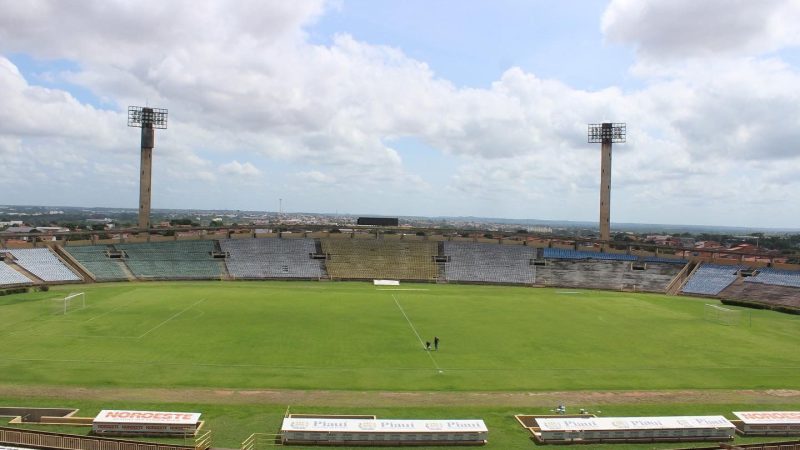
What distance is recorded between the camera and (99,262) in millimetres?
66688

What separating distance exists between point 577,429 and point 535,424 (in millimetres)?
2097

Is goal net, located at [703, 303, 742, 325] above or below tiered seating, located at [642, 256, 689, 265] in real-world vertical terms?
below

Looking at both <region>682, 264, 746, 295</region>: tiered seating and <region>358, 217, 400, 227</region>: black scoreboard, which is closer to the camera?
<region>682, 264, 746, 295</region>: tiered seating

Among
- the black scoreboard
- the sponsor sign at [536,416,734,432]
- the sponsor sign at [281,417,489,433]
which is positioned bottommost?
the sponsor sign at [281,417,489,433]

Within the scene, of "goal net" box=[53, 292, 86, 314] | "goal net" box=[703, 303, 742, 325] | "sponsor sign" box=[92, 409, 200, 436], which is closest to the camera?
"sponsor sign" box=[92, 409, 200, 436]

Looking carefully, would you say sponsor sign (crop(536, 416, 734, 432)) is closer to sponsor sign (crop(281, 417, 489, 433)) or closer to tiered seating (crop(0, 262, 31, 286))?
sponsor sign (crop(281, 417, 489, 433))

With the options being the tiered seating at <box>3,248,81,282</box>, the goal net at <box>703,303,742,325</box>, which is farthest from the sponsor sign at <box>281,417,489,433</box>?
the tiered seating at <box>3,248,81,282</box>

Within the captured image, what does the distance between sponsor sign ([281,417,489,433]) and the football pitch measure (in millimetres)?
5694

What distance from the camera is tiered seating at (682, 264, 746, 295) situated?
66688 millimetres

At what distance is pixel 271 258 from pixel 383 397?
54023 millimetres

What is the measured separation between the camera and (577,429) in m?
20.8

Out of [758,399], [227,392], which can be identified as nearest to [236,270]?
[227,392]

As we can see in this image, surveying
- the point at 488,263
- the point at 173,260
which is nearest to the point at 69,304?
the point at 173,260

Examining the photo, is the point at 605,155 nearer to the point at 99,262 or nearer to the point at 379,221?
the point at 379,221
